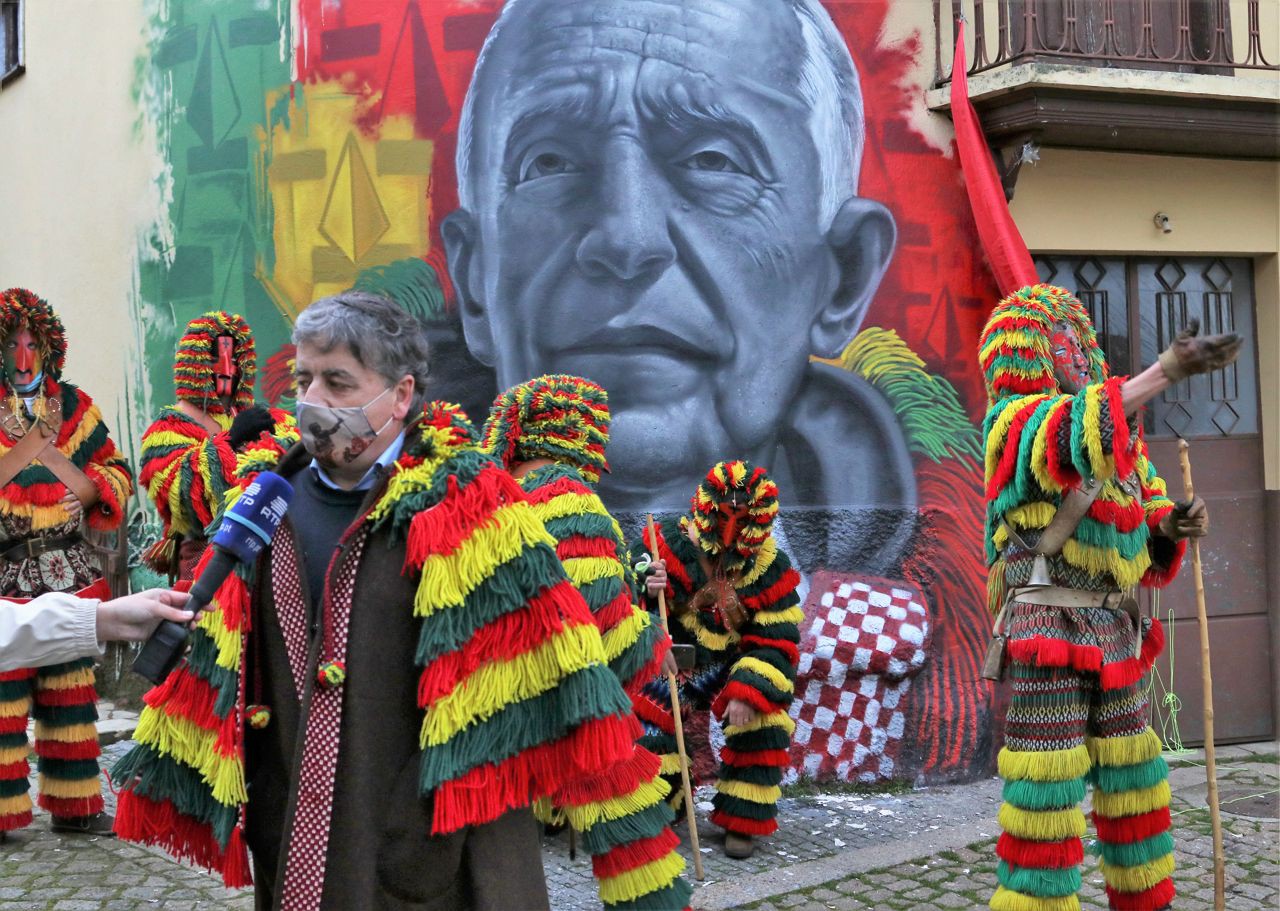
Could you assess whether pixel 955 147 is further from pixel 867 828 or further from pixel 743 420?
pixel 867 828

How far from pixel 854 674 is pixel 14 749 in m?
4.27

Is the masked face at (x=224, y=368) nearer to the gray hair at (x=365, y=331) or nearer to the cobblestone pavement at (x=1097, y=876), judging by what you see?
the cobblestone pavement at (x=1097, y=876)

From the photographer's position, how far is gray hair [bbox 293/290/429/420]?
2703mm

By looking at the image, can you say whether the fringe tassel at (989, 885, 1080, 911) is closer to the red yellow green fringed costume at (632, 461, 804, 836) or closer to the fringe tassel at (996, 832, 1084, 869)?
the fringe tassel at (996, 832, 1084, 869)

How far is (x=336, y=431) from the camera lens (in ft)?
8.84

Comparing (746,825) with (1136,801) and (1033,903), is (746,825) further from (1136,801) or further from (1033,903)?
(1136,801)

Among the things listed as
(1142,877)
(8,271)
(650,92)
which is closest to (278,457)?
(1142,877)

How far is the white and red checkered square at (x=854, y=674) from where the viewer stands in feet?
23.4

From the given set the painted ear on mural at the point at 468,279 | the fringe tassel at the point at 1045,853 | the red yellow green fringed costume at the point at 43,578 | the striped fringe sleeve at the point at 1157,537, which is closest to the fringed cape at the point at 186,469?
the red yellow green fringed costume at the point at 43,578

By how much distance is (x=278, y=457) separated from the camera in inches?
113

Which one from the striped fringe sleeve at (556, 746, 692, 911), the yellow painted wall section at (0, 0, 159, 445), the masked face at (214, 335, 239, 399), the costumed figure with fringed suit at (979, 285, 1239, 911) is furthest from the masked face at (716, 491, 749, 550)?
the yellow painted wall section at (0, 0, 159, 445)

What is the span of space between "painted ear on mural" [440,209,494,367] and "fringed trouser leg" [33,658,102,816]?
260 centimetres

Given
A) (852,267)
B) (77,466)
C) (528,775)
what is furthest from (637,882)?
(852,267)

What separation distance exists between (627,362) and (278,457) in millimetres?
4277
